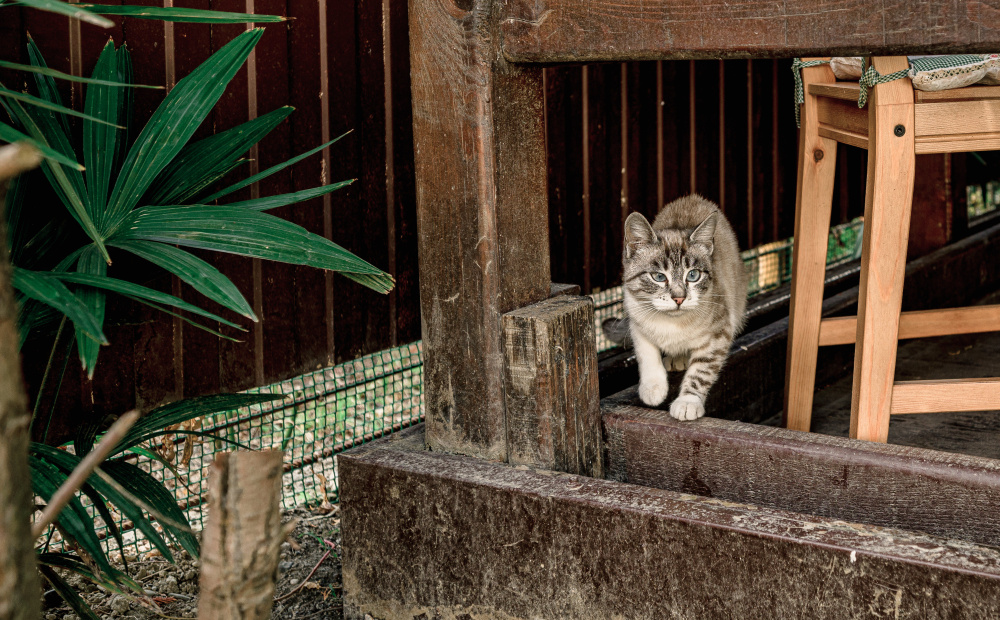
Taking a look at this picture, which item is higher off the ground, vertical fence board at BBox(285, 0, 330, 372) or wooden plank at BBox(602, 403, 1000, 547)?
vertical fence board at BBox(285, 0, 330, 372)

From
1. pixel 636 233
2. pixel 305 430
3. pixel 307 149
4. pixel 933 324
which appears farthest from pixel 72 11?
pixel 933 324

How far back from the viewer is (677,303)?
2.32 metres

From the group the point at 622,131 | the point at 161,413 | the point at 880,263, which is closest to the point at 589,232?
the point at 622,131

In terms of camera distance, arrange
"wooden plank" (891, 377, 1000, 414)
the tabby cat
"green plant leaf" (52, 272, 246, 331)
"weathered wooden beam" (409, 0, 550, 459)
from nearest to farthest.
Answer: "green plant leaf" (52, 272, 246, 331) → "weathered wooden beam" (409, 0, 550, 459) → "wooden plank" (891, 377, 1000, 414) → the tabby cat

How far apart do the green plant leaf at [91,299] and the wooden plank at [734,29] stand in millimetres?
817

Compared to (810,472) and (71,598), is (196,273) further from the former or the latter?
(810,472)

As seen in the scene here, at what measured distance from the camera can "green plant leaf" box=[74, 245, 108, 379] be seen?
122cm

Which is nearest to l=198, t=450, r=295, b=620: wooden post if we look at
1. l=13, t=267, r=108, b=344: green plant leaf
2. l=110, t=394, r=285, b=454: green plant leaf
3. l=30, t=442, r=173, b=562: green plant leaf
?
l=13, t=267, r=108, b=344: green plant leaf

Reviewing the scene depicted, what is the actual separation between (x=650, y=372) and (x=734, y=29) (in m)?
0.93

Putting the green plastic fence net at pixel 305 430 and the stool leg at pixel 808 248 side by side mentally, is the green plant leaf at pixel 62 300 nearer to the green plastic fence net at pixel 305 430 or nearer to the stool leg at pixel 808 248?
the green plastic fence net at pixel 305 430

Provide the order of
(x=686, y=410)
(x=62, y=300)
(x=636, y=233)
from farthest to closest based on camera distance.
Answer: (x=636, y=233) < (x=686, y=410) < (x=62, y=300)

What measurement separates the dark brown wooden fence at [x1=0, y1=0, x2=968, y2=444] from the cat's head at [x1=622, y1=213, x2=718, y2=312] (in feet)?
2.34

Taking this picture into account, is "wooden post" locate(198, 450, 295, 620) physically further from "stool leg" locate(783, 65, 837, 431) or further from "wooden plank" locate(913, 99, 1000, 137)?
"stool leg" locate(783, 65, 837, 431)

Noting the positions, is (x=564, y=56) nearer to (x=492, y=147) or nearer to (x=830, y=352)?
(x=492, y=147)
